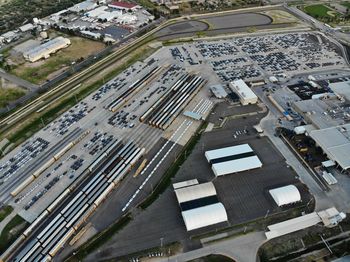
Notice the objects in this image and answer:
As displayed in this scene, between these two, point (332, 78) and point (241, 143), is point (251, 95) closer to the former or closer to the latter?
point (241, 143)

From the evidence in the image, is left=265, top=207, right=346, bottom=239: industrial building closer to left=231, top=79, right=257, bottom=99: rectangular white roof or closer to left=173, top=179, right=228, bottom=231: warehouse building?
left=173, top=179, right=228, bottom=231: warehouse building

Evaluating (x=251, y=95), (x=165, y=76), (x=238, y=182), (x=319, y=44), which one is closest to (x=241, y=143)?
(x=238, y=182)

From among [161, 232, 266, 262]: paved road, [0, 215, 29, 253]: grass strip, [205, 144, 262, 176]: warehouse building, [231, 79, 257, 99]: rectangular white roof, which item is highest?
[231, 79, 257, 99]: rectangular white roof

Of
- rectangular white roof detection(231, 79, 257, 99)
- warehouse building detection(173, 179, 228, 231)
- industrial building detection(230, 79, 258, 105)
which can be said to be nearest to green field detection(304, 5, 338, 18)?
rectangular white roof detection(231, 79, 257, 99)

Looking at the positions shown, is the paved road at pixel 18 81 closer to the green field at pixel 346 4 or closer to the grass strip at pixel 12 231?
the grass strip at pixel 12 231

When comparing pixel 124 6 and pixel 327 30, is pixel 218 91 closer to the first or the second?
pixel 327 30
